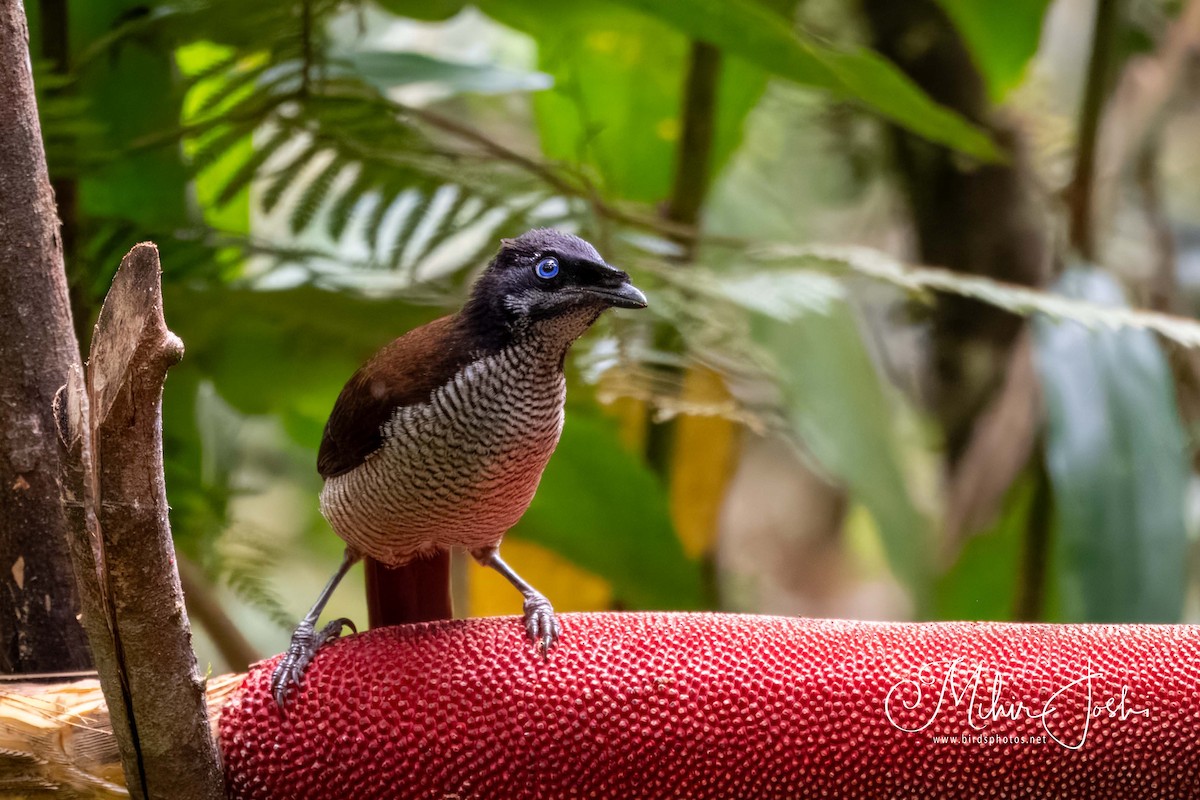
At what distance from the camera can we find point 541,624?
999mm

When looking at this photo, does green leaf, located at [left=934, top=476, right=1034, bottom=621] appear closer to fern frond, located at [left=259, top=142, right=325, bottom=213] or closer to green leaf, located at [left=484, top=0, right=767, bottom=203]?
green leaf, located at [left=484, top=0, right=767, bottom=203]

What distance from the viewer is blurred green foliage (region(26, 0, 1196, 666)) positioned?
4.84 feet

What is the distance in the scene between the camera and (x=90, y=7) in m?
1.54

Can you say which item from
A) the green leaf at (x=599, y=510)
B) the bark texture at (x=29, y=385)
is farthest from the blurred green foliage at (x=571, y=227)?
the bark texture at (x=29, y=385)

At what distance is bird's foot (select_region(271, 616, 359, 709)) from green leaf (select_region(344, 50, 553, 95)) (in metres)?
0.94

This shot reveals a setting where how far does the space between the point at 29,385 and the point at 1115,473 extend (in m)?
1.47

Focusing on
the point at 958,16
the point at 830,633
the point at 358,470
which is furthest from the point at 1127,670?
the point at 958,16

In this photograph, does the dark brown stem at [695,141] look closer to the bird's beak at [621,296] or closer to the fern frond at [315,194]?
the fern frond at [315,194]

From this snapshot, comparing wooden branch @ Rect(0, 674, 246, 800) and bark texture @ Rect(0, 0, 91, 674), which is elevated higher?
bark texture @ Rect(0, 0, 91, 674)

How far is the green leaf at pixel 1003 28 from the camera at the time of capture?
6.01 ft

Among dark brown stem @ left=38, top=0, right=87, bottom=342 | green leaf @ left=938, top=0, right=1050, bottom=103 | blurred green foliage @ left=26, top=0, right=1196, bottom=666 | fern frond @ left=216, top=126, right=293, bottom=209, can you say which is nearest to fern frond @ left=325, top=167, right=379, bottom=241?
blurred green foliage @ left=26, top=0, right=1196, bottom=666

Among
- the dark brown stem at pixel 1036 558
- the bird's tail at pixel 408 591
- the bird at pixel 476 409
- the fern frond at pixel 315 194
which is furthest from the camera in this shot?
the dark brown stem at pixel 1036 558

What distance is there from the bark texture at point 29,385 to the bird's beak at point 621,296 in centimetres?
49

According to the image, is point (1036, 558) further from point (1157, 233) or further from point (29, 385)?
point (29, 385)
